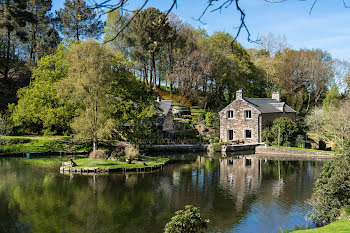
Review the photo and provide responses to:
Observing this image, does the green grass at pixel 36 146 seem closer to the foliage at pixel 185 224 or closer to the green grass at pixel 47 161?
the green grass at pixel 47 161

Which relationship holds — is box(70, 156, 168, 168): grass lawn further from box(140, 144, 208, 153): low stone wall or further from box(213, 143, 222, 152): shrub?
box(213, 143, 222, 152): shrub

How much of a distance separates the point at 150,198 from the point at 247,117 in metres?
30.1

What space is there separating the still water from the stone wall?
15.6m

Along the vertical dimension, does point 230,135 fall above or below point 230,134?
below

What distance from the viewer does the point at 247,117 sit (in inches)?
1816

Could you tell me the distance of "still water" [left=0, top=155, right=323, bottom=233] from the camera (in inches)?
572

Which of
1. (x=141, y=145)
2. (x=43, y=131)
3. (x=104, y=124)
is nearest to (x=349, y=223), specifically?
(x=104, y=124)

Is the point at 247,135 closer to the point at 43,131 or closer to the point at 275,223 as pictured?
the point at 43,131

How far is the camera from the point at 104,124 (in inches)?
1221

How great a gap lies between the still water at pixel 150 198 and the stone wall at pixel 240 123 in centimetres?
1561

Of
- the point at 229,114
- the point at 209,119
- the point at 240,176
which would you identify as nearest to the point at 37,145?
the point at 240,176

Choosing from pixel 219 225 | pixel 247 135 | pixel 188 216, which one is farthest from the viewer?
pixel 247 135

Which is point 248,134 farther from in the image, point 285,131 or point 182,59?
point 182,59

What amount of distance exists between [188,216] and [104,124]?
71.5 feet
